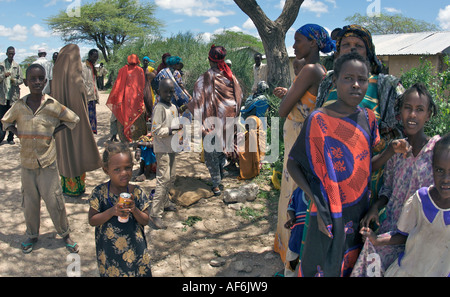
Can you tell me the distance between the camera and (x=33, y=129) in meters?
3.45

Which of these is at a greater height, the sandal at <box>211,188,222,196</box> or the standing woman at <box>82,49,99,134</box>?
the standing woman at <box>82,49,99,134</box>

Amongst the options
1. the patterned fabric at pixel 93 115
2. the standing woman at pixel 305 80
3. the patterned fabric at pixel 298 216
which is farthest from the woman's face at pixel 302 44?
the patterned fabric at pixel 93 115

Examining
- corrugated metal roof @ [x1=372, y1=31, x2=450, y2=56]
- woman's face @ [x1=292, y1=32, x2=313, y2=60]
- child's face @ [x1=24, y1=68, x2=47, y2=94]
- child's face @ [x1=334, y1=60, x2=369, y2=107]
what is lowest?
child's face @ [x1=334, y1=60, x2=369, y2=107]

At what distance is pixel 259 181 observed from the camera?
18.2 ft

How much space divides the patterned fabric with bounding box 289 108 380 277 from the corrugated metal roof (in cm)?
1065

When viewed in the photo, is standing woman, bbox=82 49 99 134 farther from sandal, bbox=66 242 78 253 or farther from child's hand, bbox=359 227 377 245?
child's hand, bbox=359 227 377 245

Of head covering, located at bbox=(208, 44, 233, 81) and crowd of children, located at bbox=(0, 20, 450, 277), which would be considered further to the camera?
head covering, located at bbox=(208, 44, 233, 81)

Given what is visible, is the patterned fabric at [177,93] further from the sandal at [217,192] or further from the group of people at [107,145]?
the sandal at [217,192]

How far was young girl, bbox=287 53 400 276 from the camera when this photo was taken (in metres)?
1.86

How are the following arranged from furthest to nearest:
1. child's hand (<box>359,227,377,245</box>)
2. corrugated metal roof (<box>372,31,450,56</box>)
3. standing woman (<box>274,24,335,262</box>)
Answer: corrugated metal roof (<box>372,31,450,56</box>)
standing woman (<box>274,24,335,262</box>)
child's hand (<box>359,227,377,245</box>)

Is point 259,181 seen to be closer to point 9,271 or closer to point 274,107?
point 274,107

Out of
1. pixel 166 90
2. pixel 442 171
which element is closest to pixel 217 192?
pixel 166 90

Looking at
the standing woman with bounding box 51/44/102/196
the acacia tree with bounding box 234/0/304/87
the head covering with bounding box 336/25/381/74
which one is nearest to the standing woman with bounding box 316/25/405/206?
the head covering with bounding box 336/25/381/74

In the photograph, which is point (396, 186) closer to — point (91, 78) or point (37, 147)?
point (37, 147)
